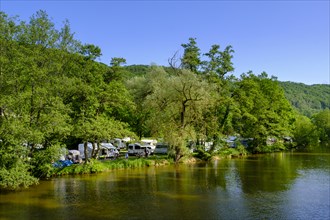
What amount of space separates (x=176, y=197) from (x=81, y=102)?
17.3 meters

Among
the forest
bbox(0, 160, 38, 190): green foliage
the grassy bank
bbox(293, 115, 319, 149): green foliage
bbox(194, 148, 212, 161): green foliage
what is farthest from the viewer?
bbox(293, 115, 319, 149): green foliage

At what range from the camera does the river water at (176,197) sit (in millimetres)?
19016

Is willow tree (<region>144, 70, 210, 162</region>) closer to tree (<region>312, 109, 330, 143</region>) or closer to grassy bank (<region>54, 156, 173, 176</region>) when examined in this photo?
grassy bank (<region>54, 156, 173, 176</region>)

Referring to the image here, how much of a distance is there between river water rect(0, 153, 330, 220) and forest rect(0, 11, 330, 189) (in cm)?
395

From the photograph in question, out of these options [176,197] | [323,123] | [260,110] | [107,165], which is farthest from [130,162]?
[323,123]

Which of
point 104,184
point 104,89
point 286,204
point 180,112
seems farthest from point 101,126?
point 286,204

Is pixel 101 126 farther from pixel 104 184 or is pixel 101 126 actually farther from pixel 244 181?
pixel 244 181

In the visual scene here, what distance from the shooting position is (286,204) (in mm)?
21172

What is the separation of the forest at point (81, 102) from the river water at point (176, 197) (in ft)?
13.0

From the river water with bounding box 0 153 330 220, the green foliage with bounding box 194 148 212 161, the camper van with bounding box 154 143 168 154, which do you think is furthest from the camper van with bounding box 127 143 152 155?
the river water with bounding box 0 153 330 220

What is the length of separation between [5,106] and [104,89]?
479 inches

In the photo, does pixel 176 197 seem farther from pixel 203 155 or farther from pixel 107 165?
pixel 203 155

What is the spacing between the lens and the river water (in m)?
19.0

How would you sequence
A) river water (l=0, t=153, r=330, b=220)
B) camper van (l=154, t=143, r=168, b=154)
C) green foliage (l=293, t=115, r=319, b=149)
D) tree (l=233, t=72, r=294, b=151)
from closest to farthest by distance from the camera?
river water (l=0, t=153, r=330, b=220) < camper van (l=154, t=143, r=168, b=154) < tree (l=233, t=72, r=294, b=151) < green foliage (l=293, t=115, r=319, b=149)
